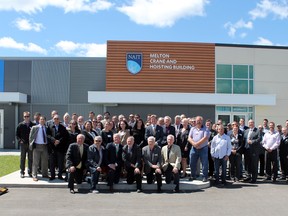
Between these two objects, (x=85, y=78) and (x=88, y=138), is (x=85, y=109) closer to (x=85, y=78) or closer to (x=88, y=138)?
(x=85, y=78)

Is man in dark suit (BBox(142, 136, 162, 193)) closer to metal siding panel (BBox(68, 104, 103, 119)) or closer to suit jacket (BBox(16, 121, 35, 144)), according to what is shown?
suit jacket (BBox(16, 121, 35, 144))

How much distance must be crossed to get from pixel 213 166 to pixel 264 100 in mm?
12420

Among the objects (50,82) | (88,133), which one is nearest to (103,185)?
(88,133)

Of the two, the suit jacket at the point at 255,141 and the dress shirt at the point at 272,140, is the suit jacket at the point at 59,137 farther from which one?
the dress shirt at the point at 272,140

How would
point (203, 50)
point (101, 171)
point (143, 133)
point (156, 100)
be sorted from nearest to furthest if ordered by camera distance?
point (101, 171), point (143, 133), point (156, 100), point (203, 50)

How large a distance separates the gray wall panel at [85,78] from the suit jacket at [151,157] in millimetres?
13945

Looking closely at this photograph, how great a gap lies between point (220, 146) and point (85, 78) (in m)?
14.6

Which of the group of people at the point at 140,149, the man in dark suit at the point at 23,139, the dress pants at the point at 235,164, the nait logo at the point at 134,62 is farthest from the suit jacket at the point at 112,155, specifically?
the nait logo at the point at 134,62

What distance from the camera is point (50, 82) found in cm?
2339

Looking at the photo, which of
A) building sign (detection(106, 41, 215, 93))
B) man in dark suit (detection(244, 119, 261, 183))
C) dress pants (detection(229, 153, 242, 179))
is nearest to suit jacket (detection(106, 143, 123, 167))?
dress pants (detection(229, 153, 242, 179))

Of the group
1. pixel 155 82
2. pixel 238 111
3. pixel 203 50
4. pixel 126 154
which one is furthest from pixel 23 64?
pixel 126 154

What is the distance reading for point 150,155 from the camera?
991 centimetres

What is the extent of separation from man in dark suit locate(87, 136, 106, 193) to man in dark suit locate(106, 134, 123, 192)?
0.54 feet

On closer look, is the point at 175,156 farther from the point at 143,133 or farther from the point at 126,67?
the point at 126,67
